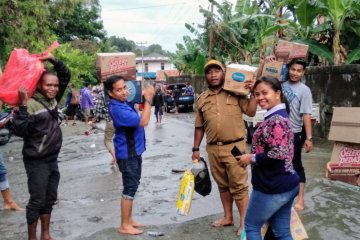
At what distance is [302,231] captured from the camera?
397 cm

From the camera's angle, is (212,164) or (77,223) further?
(77,223)

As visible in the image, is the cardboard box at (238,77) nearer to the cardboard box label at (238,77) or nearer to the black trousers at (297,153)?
the cardboard box label at (238,77)

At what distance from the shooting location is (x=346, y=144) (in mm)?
6199

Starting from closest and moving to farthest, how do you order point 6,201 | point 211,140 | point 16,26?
point 211,140, point 6,201, point 16,26

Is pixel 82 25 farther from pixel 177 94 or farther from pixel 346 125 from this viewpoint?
pixel 346 125

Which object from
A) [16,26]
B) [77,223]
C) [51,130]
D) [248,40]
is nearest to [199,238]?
[77,223]

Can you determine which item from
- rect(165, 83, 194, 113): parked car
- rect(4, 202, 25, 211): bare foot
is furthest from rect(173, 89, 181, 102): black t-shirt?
rect(4, 202, 25, 211): bare foot

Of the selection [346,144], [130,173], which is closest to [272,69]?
[130,173]

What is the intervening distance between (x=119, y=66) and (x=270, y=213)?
222 centimetres

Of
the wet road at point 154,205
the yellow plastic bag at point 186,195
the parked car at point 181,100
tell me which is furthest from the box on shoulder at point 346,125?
the parked car at point 181,100

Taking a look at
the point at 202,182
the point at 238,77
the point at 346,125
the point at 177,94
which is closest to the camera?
the point at 238,77

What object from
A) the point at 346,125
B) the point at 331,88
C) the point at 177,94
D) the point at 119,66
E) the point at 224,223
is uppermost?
the point at 119,66

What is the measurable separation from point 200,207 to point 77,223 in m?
1.58

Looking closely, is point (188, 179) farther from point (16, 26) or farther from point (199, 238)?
point (16, 26)
